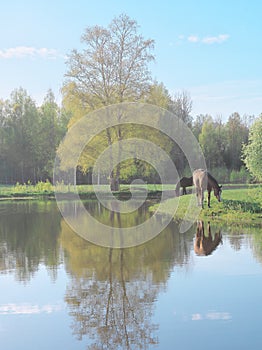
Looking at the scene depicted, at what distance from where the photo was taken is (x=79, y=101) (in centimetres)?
3562

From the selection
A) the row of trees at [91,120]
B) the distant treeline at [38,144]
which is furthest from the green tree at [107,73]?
the distant treeline at [38,144]

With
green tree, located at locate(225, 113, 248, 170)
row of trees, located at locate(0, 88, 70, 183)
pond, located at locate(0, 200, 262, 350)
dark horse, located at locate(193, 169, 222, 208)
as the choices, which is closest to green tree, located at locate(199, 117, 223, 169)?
green tree, located at locate(225, 113, 248, 170)

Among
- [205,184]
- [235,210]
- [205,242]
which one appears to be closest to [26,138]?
[205,184]

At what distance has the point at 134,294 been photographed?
8930mm

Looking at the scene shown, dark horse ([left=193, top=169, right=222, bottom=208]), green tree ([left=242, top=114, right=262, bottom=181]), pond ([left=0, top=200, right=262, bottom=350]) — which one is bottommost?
pond ([left=0, top=200, right=262, bottom=350])

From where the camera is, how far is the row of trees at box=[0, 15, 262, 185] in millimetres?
35500

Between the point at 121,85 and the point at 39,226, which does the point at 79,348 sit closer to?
the point at 39,226

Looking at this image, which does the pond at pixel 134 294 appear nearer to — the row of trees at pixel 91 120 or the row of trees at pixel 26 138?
the row of trees at pixel 91 120

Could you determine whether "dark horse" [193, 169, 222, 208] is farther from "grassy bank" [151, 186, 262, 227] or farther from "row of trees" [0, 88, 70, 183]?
"row of trees" [0, 88, 70, 183]

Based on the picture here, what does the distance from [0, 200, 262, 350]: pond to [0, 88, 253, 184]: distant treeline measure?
35018 millimetres

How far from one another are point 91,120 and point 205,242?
858 inches

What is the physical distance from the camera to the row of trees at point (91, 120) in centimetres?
3550

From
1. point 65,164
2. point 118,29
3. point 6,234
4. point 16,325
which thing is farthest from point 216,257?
point 118,29

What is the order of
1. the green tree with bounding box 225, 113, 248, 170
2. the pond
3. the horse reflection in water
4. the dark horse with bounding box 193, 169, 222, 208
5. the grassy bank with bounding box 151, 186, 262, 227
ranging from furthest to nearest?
the green tree with bounding box 225, 113, 248, 170
the dark horse with bounding box 193, 169, 222, 208
the grassy bank with bounding box 151, 186, 262, 227
the horse reflection in water
the pond
